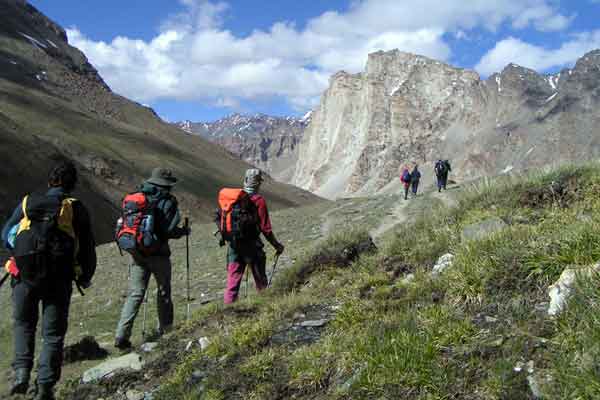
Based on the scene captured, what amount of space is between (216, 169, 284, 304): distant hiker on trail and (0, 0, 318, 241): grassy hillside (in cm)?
3168

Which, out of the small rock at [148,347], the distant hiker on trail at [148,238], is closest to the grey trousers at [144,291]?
the distant hiker on trail at [148,238]

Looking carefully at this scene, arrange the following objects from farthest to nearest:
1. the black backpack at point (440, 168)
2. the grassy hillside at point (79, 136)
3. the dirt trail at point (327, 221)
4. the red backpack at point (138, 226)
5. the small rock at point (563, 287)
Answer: the grassy hillside at point (79, 136), the black backpack at point (440, 168), the dirt trail at point (327, 221), the red backpack at point (138, 226), the small rock at point (563, 287)

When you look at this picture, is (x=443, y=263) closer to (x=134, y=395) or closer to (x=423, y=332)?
(x=423, y=332)

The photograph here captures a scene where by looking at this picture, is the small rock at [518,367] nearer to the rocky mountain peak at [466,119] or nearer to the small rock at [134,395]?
the small rock at [134,395]

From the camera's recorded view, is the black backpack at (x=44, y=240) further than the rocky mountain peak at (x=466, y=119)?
No

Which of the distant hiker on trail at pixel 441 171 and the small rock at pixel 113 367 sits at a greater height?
the distant hiker on trail at pixel 441 171

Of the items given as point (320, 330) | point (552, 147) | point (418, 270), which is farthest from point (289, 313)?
point (552, 147)

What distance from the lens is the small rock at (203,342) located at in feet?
17.6

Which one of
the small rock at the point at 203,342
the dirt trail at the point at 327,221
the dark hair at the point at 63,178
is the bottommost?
the small rock at the point at 203,342

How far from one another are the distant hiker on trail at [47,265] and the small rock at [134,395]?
0.95 meters

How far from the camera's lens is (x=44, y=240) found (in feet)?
17.9

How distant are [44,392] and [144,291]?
2.02 m

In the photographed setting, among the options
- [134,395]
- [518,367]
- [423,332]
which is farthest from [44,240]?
[518,367]

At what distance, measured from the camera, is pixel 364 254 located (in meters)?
7.60
